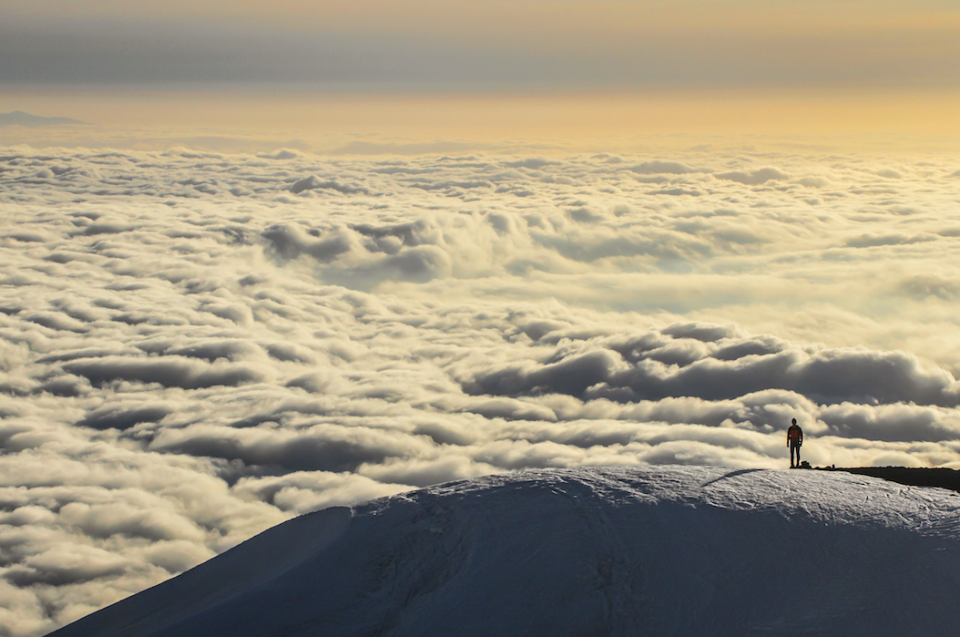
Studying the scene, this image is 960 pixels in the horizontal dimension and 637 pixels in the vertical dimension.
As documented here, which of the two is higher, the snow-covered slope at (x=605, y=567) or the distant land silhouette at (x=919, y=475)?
the snow-covered slope at (x=605, y=567)

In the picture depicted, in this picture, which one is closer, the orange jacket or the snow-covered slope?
the snow-covered slope

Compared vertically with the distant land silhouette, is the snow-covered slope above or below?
above

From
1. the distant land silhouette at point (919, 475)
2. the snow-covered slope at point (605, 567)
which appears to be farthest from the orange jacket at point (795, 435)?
the snow-covered slope at point (605, 567)

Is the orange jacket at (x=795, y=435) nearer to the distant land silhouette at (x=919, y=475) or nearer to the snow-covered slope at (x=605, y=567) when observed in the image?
the distant land silhouette at (x=919, y=475)

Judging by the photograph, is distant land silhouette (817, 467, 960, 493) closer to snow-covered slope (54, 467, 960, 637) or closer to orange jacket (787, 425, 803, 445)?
orange jacket (787, 425, 803, 445)

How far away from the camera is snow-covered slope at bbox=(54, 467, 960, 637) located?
12.7 metres

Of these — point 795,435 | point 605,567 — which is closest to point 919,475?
point 795,435

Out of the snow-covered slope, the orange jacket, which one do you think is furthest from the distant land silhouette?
the snow-covered slope

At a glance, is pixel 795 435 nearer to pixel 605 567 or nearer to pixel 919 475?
pixel 919 475

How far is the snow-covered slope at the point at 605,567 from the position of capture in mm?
12703

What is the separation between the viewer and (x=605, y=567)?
14.3 meters

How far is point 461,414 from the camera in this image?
635 ft

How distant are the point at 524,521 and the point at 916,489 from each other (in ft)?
34.7

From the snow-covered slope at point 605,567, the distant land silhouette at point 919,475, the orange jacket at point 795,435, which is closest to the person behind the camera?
the snow-covered slope at point 605,567
